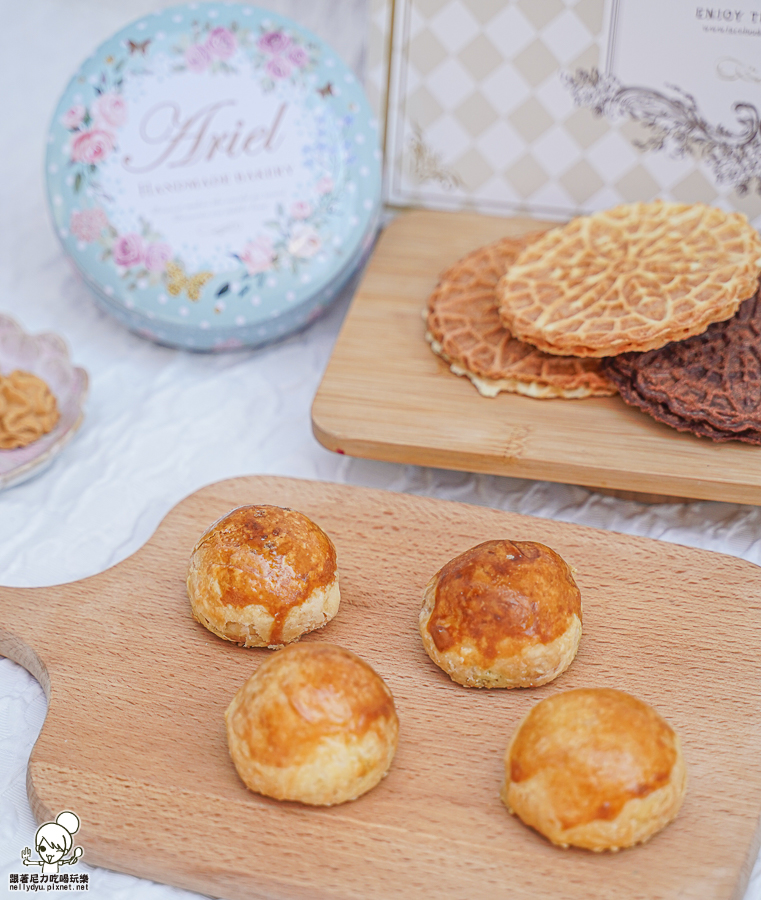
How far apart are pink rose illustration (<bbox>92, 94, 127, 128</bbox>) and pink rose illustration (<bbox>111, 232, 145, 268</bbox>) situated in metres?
0.25

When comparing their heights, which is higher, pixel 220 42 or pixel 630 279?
pixel 220 42

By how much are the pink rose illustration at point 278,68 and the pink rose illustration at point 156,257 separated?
44cm

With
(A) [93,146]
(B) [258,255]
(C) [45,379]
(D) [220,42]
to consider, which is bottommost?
(C) [45,379]

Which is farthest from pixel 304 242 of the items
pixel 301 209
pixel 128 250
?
pixel 128 250

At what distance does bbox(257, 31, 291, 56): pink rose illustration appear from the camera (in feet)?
6.53

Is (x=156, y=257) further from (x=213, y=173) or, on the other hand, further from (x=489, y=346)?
(x=489, y=346)

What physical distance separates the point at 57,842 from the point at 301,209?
1315 millimetres

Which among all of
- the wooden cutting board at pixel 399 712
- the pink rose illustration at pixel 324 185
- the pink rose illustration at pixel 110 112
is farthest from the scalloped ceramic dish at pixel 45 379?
the pink rose illustration at pixel 324 185

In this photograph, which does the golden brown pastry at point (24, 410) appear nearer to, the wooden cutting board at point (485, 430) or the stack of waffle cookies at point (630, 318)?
the wooden cutting board at point (485, 430)

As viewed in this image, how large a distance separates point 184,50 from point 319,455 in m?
0.93

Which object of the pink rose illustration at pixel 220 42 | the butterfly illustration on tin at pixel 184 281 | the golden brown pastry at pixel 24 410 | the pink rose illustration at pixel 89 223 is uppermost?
the pink rose illustration at pixel 220 42

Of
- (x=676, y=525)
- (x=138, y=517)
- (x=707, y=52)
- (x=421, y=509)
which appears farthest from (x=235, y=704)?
(x=707, y=52)

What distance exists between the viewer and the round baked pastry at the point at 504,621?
4.00ft

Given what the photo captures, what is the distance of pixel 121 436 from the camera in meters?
1.89
